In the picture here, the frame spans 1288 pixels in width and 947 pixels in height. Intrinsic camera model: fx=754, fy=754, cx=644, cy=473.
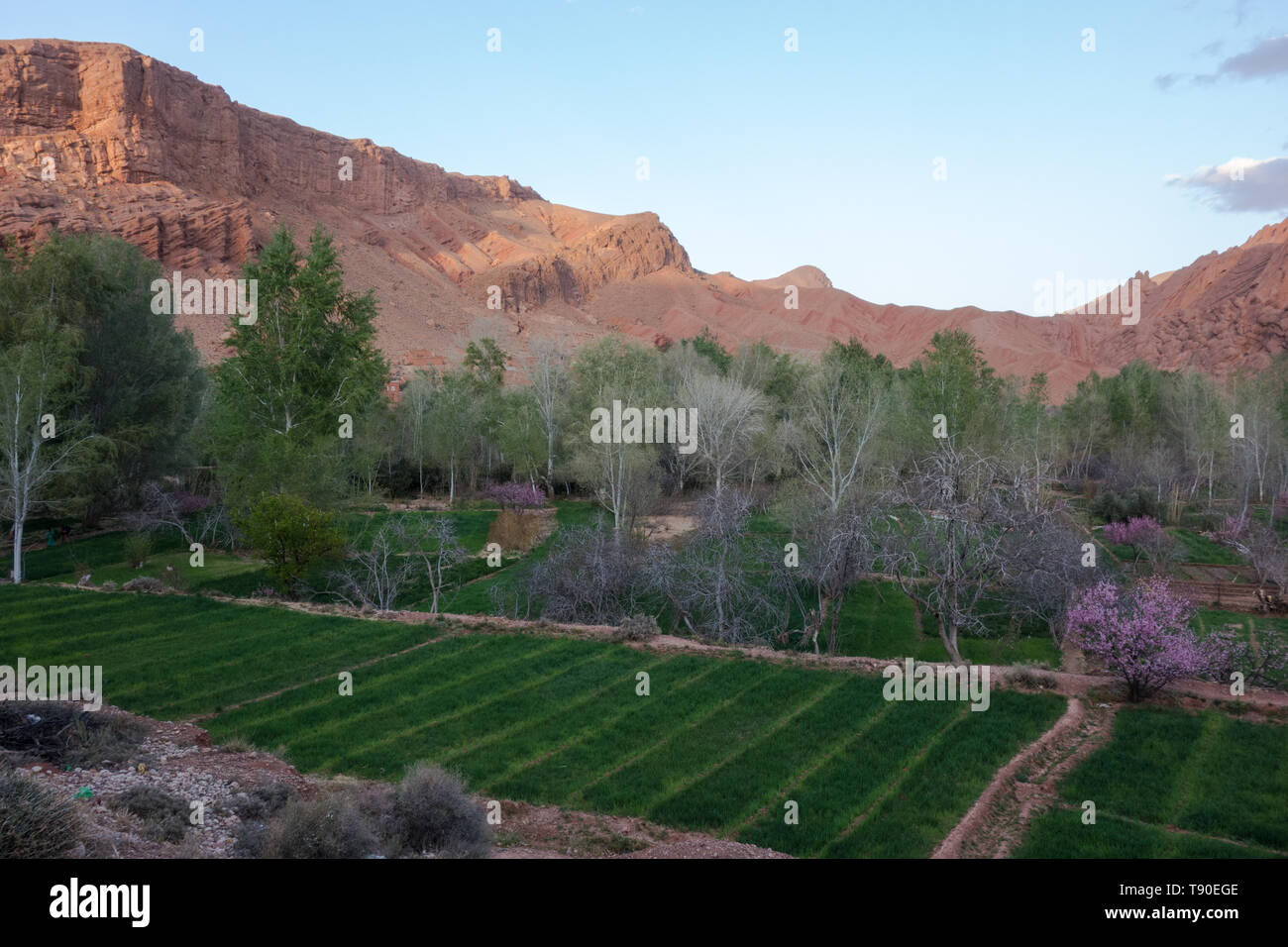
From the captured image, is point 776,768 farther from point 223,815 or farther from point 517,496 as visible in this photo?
point 517,496

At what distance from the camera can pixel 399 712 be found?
12539 millimetres

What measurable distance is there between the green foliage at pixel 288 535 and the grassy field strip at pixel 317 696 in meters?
8.06

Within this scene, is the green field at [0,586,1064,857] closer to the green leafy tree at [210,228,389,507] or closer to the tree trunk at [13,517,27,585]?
the tree trunk at [13,517,27,585]

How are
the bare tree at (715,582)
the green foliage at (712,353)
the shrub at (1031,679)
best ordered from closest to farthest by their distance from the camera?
1. the shrub at (1031,679)
2. the bare tree at (715,582)
3. the green foliage at (712,353)

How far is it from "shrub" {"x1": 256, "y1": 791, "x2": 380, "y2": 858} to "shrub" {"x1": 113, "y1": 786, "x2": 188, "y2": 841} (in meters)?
1.03

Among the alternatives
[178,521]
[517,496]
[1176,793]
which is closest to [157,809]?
[1176,793]

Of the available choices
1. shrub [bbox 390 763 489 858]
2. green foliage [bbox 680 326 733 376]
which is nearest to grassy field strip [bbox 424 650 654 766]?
shrub [bbox 390 763 489 858]

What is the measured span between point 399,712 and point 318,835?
6439 mm

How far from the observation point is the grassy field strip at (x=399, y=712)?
35.7ft

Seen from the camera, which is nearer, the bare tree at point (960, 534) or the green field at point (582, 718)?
the green field at point (582, 718)

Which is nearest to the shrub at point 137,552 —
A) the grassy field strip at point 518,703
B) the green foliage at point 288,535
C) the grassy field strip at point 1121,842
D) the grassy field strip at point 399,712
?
the green foliage at point 288,535

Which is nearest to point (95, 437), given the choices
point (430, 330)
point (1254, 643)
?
point (1254, 643)

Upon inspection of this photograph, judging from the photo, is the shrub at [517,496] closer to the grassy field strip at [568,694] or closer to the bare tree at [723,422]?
the bare tree at [723,422]
